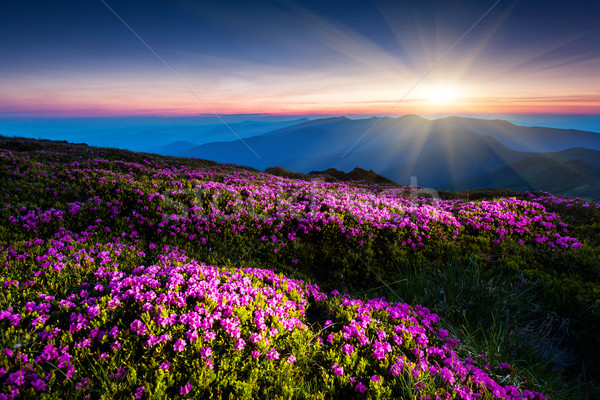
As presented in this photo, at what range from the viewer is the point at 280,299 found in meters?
5.31

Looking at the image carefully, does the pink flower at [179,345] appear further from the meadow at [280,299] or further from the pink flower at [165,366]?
the pink flower at [165,366]

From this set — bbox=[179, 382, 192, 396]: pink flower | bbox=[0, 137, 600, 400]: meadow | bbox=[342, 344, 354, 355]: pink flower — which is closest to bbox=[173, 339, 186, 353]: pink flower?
bbox=[0, 137, 600, 400]: meadow

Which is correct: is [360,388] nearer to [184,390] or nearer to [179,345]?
[184,390]

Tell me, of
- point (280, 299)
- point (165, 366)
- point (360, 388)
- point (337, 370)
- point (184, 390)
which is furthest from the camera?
point (280, 299)

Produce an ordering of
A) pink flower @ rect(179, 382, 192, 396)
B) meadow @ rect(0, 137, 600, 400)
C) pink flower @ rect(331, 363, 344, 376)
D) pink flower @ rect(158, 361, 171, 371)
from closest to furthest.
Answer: pink flower @ rect(179, 382, 192, 396) → pink flower @ rect(158, 361, 171, 371) → meadow @ rect(0, 137, 600, 400) → pink flower @ rect(331, 363, 344, 376)

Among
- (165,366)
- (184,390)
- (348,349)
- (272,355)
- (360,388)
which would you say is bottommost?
(360,388)

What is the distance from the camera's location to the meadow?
376cm

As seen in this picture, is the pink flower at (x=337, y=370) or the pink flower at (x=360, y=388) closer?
the pink flower at (x=360, y=388)

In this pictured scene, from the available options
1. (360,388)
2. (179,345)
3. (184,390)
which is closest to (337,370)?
(360,388)

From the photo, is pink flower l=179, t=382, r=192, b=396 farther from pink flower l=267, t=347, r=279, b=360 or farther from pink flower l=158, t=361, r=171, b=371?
pink flower l=267, t=347, r=279, b=360

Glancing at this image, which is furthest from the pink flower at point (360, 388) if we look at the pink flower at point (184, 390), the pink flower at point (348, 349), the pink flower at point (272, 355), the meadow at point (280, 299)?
the pink flower at point (184, 390)

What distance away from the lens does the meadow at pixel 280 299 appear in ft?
12.3

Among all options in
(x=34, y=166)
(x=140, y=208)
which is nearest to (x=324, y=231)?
(x=140, y=208)

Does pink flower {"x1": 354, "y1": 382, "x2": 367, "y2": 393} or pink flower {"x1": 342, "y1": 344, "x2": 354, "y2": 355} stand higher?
pink flower {"x1": 342, "y1": 344, "x2": 354, "y2": 355}
